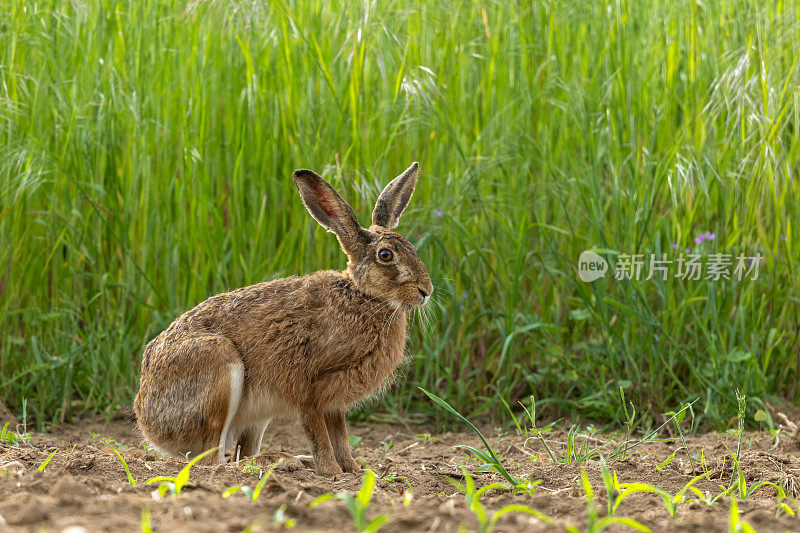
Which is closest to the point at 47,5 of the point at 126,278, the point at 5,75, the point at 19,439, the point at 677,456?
the point at 5,75

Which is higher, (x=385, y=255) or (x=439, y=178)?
(x=439, y=178)

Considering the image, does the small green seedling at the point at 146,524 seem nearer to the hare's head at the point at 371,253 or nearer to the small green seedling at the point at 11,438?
the hare's head at the point at 371,253

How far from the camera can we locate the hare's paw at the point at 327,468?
358 cm

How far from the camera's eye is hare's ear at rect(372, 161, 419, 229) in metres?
4.02

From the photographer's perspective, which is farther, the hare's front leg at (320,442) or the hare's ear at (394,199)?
the hare's ear at (394,199)

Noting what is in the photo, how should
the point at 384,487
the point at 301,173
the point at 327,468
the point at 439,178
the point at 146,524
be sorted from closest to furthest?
the point at 146,524 < the point at 384,487 < the point at 327,468 < the point at 301,173 < the point at 439,178

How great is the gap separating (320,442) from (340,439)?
7.5 inches

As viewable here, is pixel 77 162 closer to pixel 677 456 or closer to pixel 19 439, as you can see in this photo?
pixel 19 439

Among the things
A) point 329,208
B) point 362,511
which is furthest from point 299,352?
point 362,511

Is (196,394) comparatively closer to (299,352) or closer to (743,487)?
(299,352)

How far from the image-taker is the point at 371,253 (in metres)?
3.78

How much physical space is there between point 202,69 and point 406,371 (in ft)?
6.79

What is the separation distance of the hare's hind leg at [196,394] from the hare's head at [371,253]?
0.64m

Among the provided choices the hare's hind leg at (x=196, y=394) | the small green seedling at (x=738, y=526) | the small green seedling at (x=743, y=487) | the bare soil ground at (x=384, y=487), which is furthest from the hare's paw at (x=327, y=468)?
the small green seedling at (x=738, y=526)
